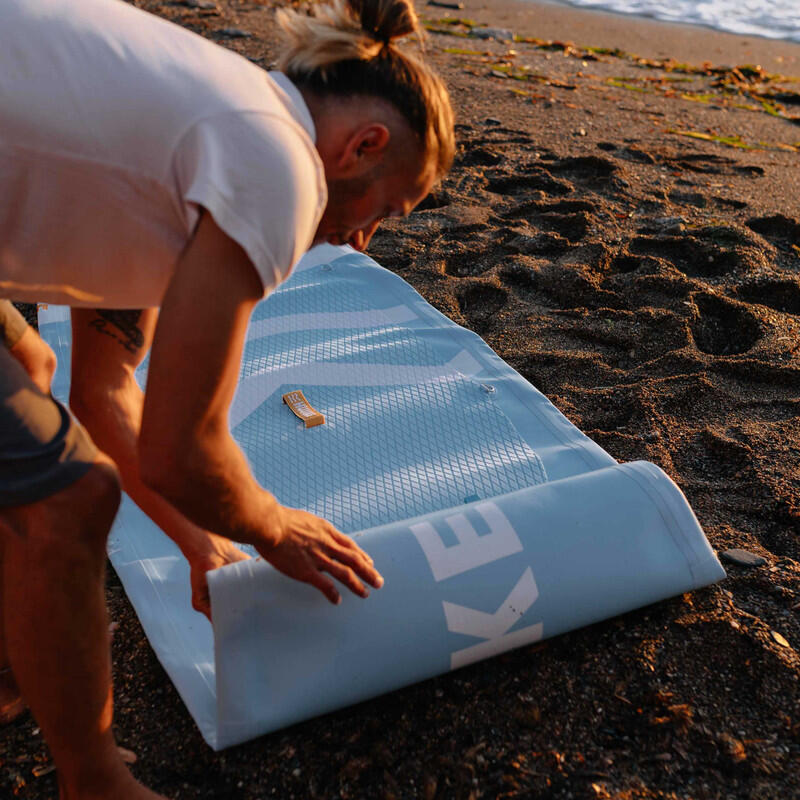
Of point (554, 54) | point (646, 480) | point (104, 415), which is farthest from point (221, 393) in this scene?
point (554, 54)

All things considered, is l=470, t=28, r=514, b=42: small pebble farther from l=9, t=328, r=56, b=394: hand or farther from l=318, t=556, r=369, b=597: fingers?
l=318, t=556, r=369, b=597: fingers

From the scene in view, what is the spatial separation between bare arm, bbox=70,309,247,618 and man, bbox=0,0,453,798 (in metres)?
0.31

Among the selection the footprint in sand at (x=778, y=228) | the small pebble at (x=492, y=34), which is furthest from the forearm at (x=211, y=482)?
the small pebble at (x=492, y=34)

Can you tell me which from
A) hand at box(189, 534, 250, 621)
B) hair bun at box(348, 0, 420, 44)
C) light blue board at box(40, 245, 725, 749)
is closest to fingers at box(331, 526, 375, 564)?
light blue board at box(40, 245, 725, 749)

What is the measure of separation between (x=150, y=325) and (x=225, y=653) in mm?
604

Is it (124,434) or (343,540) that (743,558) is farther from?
(124,434)

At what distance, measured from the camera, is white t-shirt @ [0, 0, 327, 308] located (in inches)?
37.8

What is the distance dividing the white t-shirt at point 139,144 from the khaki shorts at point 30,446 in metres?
0.19

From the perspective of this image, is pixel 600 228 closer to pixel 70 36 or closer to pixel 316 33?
pixel 316 33

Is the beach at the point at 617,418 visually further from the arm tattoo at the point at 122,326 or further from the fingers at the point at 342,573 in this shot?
the arm tattoo at the point at 122,326

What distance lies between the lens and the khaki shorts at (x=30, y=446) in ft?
3.33

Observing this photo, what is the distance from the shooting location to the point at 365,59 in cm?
112

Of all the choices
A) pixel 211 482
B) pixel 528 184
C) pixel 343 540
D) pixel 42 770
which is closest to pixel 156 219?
pixel 211 482

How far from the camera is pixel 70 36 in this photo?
1.01m
